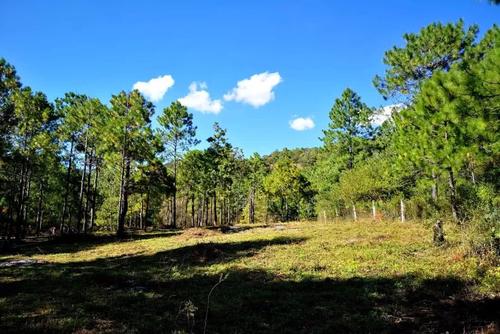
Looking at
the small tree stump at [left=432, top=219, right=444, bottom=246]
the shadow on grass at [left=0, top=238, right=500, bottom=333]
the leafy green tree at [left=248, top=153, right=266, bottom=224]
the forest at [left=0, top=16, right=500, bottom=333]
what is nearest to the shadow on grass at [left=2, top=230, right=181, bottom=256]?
the forest at [left=0, top=16, right=500, bottom=333]

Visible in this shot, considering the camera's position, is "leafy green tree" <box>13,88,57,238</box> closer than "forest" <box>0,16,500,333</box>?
No

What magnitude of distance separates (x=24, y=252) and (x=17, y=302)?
1768 cm

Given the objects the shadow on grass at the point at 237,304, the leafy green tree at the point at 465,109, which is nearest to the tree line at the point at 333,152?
the leafy green tree at the point at 465,109

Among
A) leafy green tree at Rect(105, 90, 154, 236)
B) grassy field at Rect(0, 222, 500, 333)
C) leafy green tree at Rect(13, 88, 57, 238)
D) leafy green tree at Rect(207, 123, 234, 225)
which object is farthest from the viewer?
leafy green tree at Rect(207, 123, 234, 225)

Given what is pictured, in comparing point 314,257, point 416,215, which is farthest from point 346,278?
point 416,215

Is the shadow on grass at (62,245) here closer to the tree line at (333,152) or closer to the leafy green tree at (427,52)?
the tree line at (333,152)

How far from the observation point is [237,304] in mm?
11031

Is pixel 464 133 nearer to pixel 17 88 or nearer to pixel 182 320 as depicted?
pixel 182 320

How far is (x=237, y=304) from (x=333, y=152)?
1728 inches

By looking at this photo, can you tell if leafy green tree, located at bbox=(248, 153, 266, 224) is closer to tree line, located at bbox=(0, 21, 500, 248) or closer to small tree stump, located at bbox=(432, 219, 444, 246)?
tree line, located at bbox=(0, 21, 500, 248)

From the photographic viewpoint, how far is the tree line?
35.6ft

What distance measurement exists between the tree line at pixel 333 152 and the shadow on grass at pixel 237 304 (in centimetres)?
432

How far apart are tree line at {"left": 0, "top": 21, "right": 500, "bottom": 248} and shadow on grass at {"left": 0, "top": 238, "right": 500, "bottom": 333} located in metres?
4.32

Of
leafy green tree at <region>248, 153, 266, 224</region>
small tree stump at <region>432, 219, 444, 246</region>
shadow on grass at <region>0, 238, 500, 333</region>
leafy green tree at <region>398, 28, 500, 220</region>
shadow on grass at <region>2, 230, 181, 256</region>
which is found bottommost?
shadow on grass at <region>0, 238, 500, 333</region>
